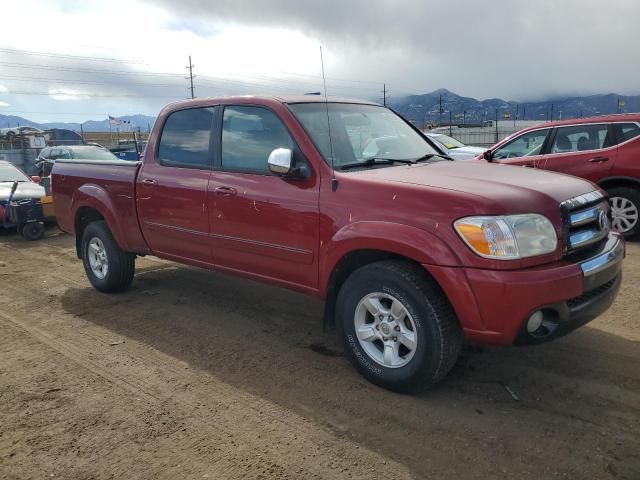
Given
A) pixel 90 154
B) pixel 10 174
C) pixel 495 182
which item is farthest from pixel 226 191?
pixel 90 154

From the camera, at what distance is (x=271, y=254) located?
13.2ft

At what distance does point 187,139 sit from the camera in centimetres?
479

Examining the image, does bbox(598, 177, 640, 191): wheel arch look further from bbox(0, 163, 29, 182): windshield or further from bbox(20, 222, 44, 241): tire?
bbox(0, 163, 29, 182): windshield

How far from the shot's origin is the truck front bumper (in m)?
2.86

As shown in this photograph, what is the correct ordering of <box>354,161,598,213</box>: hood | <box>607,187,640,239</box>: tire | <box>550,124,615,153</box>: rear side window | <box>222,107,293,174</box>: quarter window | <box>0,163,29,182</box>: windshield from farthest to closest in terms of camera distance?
<box>0,163,29,182</box>: windshield → <box>550,124,615,153</box>: rear side window → <box>607,187,640,239</box>: tire → <box>222,107,293,174</box>: quarter window → <box>354,161,598,213</box>: hood

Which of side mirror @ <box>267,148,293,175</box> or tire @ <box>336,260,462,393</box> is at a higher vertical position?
side mirror @ <box>267,148,293,175</box>

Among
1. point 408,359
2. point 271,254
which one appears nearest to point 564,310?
point 408,359

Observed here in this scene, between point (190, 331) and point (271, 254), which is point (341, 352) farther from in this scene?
point (190, 331)

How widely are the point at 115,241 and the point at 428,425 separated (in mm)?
3910

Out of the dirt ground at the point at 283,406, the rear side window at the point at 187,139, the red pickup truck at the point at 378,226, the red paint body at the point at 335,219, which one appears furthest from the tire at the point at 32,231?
the rear side window at the point at 187,139

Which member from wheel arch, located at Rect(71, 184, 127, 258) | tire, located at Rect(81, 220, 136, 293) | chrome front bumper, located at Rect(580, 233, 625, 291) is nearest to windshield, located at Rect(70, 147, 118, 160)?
wheel arch, located at Rect(71, 184, 127, 258)

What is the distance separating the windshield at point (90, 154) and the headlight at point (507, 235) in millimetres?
12884

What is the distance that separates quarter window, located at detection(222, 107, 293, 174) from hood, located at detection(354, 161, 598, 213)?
0.80m

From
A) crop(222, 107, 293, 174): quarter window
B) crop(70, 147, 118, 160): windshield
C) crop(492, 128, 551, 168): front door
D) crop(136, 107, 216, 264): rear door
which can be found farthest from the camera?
crop(70, 147, 118, 160): windshield
